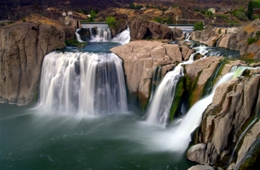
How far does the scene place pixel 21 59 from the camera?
28047mm

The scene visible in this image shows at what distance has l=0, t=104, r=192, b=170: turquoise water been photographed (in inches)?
667

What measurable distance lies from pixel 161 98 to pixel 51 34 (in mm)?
14427

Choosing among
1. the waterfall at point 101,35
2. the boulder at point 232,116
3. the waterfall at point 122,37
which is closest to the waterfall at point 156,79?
the boulder at point 232,116

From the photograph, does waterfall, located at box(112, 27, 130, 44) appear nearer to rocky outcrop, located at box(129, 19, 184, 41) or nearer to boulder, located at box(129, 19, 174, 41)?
rocky outcrop, located at box(129, 19, 184, 41)

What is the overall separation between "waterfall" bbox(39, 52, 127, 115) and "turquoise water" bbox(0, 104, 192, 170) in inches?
54.5

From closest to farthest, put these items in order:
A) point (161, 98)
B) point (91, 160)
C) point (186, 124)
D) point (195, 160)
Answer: point (195, 160) < point (91, 160) < point (186, 124) < point (161, 98)

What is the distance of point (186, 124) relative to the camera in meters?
18.8

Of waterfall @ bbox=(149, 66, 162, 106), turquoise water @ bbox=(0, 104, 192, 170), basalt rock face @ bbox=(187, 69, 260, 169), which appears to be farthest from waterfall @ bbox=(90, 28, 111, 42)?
basalt rock face @ bbox=(187, 69, 260, 169)

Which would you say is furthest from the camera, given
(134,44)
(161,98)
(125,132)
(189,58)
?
(134,44)

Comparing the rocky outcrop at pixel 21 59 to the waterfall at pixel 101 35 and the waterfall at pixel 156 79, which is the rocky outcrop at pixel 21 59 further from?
the waterfall at pixel 101 35

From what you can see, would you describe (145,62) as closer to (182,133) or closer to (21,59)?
(182,133)

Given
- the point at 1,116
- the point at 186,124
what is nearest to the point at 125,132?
the point at 186,124

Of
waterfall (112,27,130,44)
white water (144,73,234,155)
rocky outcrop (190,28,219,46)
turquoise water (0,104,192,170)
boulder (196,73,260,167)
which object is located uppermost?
rocky outcrop (190,28,219,46)

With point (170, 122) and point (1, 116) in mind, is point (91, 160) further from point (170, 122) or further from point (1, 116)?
point (1, 116)
